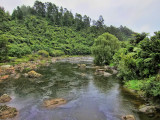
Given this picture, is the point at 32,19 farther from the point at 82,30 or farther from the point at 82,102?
the point at 82,102

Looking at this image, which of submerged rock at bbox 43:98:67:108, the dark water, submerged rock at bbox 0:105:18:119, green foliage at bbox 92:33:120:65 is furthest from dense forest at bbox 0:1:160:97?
submerged rock at bbox 0:105:18:119

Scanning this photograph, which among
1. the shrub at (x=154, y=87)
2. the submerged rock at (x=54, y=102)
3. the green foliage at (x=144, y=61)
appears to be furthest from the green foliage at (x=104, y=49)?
the submerged rock at (x=54, y=102)

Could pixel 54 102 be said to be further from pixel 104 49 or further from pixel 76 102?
pixel 104 49

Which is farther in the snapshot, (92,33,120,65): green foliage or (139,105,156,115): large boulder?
(92,33,120,65): green foliage

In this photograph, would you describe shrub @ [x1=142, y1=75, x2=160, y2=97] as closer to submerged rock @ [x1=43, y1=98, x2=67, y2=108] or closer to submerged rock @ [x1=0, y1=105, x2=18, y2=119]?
submerged rock @ [x1=43, y1=98, x2=67, y2=108]

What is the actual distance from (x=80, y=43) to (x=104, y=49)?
7373cm

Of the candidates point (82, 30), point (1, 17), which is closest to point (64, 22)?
point (82, 30)

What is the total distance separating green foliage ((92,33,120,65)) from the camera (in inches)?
1786

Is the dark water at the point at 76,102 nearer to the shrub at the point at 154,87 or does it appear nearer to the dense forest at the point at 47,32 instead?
the shrub at the point at 154,87

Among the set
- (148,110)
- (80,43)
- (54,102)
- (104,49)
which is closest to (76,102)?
(54,102)

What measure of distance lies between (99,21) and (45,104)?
155690 millimetres

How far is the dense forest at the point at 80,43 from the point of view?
19.5 m

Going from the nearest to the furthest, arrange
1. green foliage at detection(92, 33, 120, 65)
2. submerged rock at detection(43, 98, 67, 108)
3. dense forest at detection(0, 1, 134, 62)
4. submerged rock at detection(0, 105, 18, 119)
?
submerged rock at detection(0, 105, 18, 119)
submerged rock at detection(43, 98, 67, 108)
green foliage at detection(92, 33, 120, 65)
dense forest at detection(0, 1, 134, 62)

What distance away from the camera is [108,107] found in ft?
49.1
